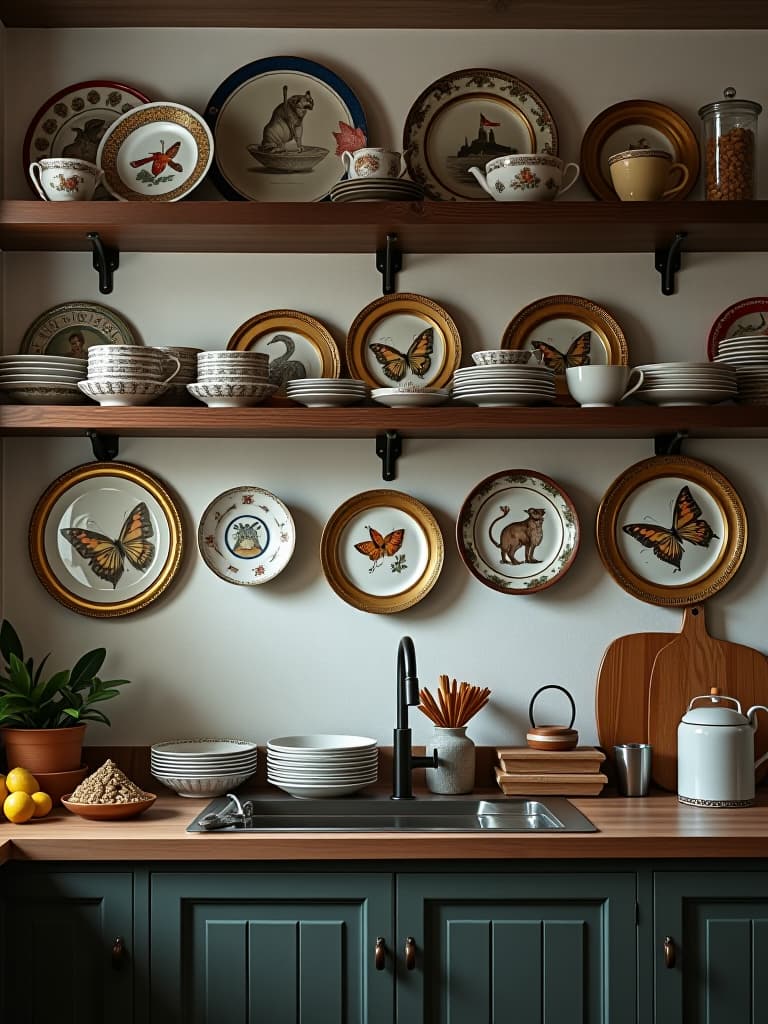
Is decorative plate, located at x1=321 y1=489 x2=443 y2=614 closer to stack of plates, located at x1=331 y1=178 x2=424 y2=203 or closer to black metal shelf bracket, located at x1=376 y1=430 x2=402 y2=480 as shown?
black metal shelf bracket, located at x1=376 y1=430 x2=402 y2=480

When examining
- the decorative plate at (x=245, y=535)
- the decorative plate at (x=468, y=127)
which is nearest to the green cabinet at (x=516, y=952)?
the decorative plate at (x=245, y=535)

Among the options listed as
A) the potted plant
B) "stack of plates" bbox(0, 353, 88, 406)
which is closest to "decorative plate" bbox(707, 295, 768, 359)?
"stack of plates" bbox(0, 353, 88, 406)

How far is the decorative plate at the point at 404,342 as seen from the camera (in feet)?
9.10

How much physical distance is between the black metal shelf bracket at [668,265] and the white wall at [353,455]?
20mm

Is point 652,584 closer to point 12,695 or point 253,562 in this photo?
point 253,562

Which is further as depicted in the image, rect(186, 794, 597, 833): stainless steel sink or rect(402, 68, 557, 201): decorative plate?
rect(402, 68, 557, 201): decorative plate

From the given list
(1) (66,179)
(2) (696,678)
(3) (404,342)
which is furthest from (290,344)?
(2) (696,678)

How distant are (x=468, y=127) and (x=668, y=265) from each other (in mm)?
584

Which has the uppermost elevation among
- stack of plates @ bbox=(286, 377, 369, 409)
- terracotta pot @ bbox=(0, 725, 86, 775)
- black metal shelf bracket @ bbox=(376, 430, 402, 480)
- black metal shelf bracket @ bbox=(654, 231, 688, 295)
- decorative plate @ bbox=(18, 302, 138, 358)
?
black metal shelf bracket @ bbox=(654, 231, 688, 295)

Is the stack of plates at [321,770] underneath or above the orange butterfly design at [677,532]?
underneath

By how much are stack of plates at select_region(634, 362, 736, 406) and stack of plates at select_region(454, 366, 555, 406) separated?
226mm

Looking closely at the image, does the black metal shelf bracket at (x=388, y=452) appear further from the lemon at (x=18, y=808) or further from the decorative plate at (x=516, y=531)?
the lemon at (x=18, y=808)

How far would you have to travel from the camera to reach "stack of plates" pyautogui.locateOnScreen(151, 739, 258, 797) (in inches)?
98.2

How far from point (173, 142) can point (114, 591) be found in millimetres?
1071
